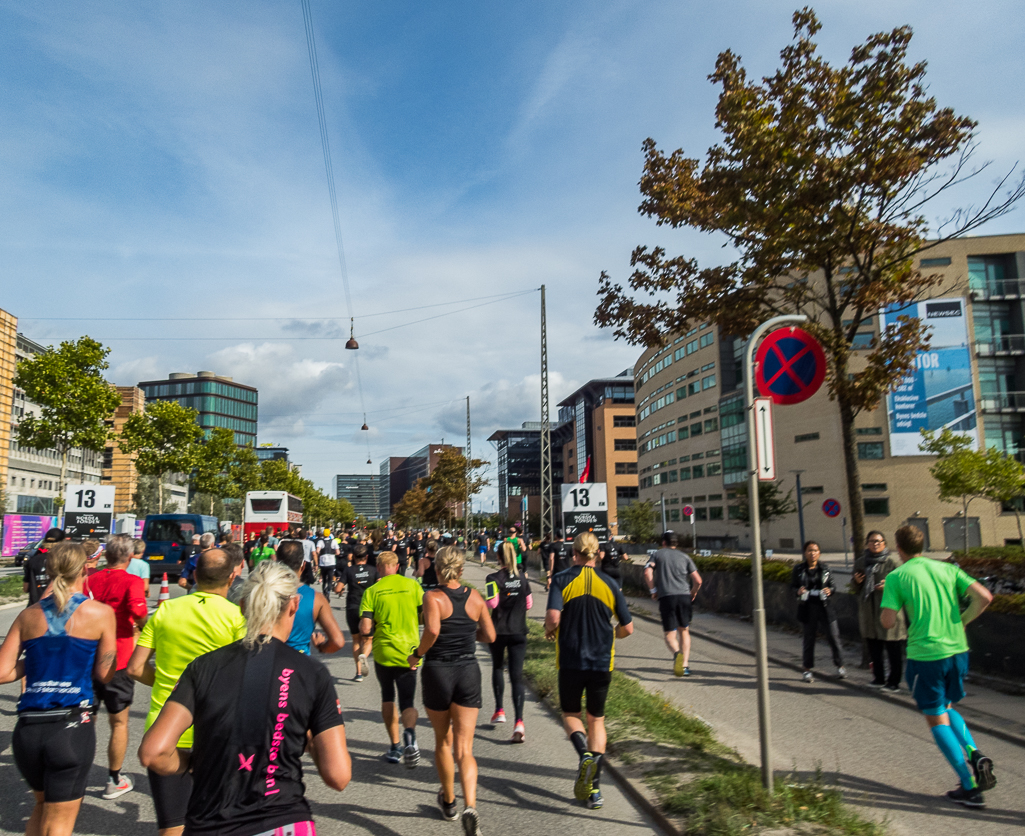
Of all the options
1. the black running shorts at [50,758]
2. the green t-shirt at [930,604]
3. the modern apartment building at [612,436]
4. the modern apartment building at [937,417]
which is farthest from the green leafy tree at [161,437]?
the modern apartment building at [612,436]

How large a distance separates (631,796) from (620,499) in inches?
4094

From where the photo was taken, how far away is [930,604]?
215 inches

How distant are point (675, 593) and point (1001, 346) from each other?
57575mm

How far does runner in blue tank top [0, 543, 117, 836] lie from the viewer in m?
3.72

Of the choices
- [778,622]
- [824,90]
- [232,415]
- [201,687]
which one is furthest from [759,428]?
[232,415]

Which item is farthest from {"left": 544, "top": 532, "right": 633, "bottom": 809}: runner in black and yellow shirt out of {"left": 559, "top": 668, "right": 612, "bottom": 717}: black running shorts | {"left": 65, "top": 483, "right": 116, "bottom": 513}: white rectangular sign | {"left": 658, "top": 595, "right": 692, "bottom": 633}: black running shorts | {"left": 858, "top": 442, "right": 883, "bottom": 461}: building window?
{"left": 858, "top": 442, "right": 883, "bottom": 461}: building window

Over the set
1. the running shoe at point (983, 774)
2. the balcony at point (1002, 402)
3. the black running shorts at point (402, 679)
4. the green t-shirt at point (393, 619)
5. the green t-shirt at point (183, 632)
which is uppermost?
the balcony at point (1002, 402)

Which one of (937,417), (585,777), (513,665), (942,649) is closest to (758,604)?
(942,649)

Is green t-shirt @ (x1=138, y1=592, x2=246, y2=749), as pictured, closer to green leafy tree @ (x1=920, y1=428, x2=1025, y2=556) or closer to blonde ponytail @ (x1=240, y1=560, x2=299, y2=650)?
blonde ponytail @ (x1=240, y1=560, x2=299, y2=650)

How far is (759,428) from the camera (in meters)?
5.54

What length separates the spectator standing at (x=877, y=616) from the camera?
8664 millimetres

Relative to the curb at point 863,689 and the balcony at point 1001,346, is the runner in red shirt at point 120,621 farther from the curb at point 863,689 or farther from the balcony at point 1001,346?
the balcony at point 1001,346

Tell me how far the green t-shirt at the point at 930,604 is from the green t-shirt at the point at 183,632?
14.9ft

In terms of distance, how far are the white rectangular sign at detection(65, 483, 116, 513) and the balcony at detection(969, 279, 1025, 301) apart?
189 feet
